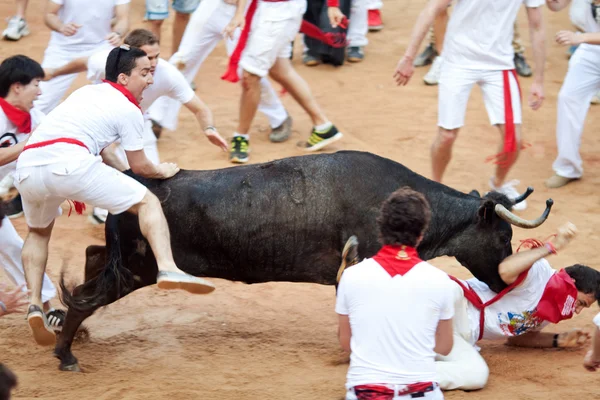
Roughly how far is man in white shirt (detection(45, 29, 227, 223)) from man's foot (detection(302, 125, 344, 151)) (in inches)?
80.7

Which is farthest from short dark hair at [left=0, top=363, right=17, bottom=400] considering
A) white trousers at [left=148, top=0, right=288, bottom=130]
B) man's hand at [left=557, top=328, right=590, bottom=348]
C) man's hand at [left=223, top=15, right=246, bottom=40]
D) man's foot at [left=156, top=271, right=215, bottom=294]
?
white trousers at [left=148, top=0, right=288, bottom=130]

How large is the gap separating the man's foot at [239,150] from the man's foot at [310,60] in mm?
2910

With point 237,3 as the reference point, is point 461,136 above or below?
below

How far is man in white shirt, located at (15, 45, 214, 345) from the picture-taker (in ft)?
18.3

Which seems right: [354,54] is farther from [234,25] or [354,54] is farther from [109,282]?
[109,282]

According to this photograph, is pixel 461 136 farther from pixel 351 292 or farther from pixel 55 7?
pixel 351 292

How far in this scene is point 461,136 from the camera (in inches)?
426

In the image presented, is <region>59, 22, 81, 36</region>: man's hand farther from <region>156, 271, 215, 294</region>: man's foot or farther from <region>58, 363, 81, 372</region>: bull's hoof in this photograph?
<region>156, 271, 215, 294</region>: man's foot

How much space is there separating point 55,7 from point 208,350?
14.6 feet

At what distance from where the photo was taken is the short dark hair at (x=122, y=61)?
581cm

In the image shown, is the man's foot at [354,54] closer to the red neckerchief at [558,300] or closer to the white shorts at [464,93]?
the white shorts at [464,93]

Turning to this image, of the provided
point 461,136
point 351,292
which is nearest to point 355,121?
point 461,136

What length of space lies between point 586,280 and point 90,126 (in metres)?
3.30

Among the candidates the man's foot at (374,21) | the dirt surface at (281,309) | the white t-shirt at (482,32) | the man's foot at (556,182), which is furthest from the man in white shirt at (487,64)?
the man's foot at (374,21)
